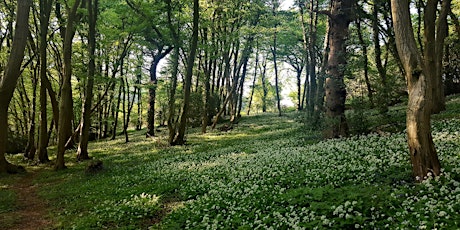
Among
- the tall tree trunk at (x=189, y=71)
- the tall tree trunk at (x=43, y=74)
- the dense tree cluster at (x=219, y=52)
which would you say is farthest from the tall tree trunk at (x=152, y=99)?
the tall tree trunk at (x=43, y=74)

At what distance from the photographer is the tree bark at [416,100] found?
6527mm

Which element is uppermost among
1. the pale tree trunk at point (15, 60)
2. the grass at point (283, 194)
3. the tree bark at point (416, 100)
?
the pale tree trunk at point (15, 60)

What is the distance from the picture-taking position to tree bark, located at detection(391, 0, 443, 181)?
653cm

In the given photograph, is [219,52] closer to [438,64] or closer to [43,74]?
[43,74]

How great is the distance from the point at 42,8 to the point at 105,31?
581cm

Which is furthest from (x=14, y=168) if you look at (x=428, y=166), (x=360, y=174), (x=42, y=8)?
(x=428, y=166)

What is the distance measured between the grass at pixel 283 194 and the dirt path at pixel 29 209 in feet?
1.16

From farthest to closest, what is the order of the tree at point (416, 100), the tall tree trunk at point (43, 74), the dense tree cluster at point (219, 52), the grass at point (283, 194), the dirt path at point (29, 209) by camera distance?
the tall tree trunk at point (43, 74) < the dense tree cluster at point (219, 52) < the dirt path at point (29, 209) < the tree at point (416, 100) < the grass at point (283, 194)

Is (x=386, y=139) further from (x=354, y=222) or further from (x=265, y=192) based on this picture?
(x=354, y=222)

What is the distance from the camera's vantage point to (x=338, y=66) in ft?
48.9

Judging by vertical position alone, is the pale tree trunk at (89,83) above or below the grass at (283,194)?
above

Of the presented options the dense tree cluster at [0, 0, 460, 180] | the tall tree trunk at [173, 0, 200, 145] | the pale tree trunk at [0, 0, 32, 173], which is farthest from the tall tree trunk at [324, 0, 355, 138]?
the pale tree trunk at [0, 0, 32, 173]

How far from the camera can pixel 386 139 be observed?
1173 cm

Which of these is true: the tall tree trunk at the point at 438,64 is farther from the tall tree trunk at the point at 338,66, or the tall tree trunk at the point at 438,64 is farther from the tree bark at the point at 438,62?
the tall tree trunk at the point at 338,66
